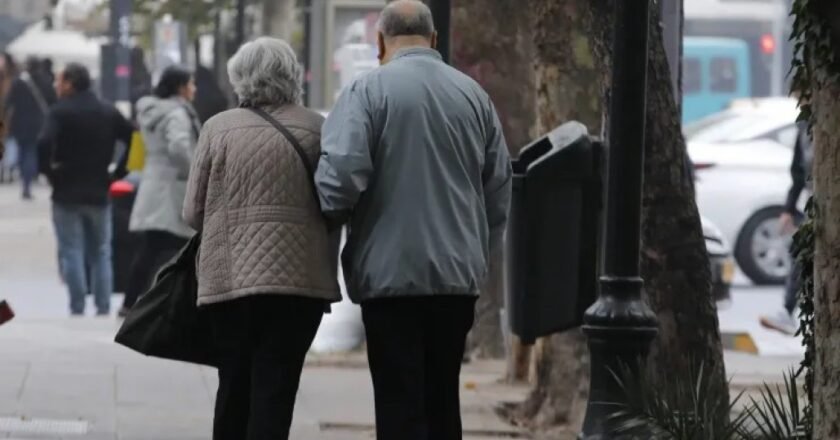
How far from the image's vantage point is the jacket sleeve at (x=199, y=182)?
269 inches

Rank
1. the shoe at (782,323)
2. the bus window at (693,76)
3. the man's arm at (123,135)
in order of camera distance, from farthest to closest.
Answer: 1. the bus window at (693,76)
2. the man's arm at (123,135)
3. the shoe at (782,323)

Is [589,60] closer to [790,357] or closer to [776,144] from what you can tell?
[790,357]

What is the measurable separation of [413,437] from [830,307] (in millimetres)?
1622

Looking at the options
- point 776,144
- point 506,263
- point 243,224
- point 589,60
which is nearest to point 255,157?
point 243,224

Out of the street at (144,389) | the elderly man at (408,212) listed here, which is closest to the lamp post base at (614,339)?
the elderly man at (408,212)

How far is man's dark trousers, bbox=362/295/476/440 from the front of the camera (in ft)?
21.7

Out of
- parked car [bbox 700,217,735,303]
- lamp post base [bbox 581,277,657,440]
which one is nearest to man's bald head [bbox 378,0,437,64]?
lamp post base [bbox 581,277,657,440]

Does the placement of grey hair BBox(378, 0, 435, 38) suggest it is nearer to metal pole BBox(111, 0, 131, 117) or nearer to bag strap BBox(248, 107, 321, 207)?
bag strap BBox(248, 107, 321, 207)

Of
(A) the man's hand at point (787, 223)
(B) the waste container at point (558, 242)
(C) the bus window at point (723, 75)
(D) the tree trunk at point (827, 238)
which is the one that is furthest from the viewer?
(C) the bus window at point (723, 75)

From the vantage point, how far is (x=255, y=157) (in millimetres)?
6758

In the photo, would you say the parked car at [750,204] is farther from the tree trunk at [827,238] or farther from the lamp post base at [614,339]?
the tree trunk at [827,238]

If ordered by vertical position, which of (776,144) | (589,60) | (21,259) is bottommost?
(21,259)

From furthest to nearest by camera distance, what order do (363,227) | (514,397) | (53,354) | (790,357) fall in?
(790,357) → (53,354) → (514,397) → (363,227)

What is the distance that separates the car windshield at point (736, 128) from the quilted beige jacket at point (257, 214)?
44.8ft
